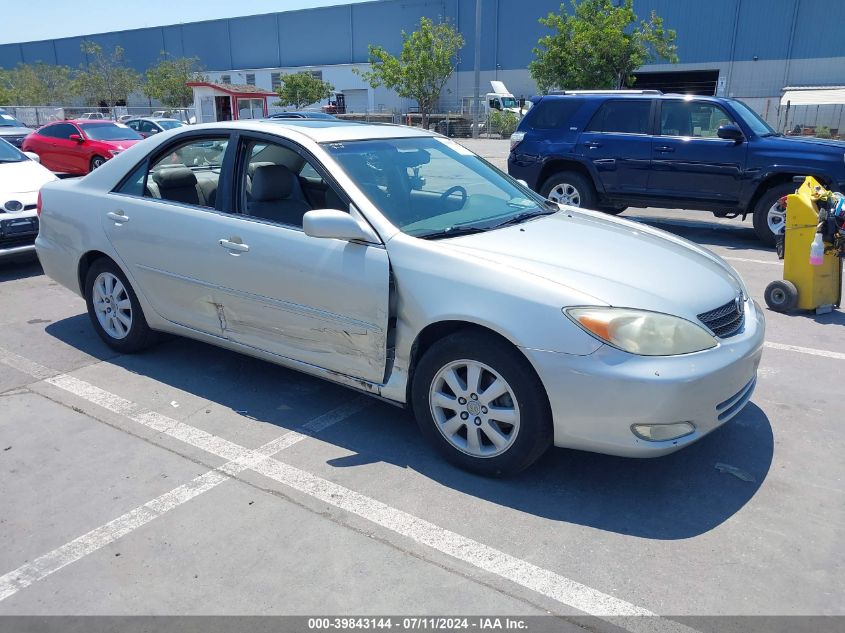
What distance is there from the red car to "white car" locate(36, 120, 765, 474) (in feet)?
43.0

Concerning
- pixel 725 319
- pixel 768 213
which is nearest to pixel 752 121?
pixel 768 213

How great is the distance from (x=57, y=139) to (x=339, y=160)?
1629 centimetres

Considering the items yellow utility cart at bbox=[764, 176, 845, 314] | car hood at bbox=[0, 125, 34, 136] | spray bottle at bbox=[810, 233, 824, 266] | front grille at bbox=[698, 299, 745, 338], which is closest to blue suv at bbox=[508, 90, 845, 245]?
yellow utility cart at bbox=[764, 176, 845, 314]

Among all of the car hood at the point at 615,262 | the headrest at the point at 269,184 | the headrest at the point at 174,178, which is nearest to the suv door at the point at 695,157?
the car hood at the point at 615,262

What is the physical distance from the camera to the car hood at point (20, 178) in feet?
25.9

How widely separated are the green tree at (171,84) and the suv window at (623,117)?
4950cm

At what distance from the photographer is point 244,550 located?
3047 millimetres

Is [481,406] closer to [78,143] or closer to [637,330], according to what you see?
[637,330]

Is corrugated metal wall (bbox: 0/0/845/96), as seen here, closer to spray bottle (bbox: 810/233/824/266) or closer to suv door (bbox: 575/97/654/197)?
suv door (bbox: 575/97/654/197)

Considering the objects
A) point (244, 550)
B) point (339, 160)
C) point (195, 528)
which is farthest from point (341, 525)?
point (339, 160)

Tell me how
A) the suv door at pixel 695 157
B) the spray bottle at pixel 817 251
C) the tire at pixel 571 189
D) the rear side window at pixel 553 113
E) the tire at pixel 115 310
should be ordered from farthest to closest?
1. the rear side window at pixel 553 113
2. the tire at pixel 571 189
3. the suv door at pixel 695 157
4. the spray bottle at pixel 817 251
5. the tire at pixel 115 310

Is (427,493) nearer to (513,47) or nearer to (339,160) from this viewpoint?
(339,160)

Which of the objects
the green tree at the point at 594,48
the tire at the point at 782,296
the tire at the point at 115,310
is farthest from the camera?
the green tree at the point at 594,48

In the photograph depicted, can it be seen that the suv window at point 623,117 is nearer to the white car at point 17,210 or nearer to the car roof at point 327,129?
the car roof at point 327,129
